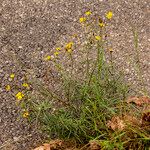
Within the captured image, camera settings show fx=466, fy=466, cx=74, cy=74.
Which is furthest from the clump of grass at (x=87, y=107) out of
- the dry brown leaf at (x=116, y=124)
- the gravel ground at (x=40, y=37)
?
the gravel ground at (x=40, y=37)

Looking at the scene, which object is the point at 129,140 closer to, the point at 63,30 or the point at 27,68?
the point at 27,68

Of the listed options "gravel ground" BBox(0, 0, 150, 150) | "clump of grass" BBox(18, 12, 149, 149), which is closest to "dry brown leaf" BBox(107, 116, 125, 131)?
"clump of grass" BBox(18, 12, 149, 149)

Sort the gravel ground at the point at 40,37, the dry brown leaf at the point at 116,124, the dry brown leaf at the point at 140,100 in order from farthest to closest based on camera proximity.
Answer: the gravel ground at the point at 40,37 < the dry brown leaf at the point at 140,100 < the dry brown leaf at the point at 116,124

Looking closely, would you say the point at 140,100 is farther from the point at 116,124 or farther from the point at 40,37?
the point at 40,37

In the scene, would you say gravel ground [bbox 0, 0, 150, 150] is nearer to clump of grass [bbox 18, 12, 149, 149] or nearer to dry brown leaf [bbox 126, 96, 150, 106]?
clump of grass [bbox 18, 12, 149, 149]

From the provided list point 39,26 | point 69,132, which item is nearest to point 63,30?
point 39,26

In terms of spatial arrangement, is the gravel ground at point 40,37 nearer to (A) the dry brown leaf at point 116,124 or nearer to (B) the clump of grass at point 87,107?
(B) the clump of grass at point 87,107
